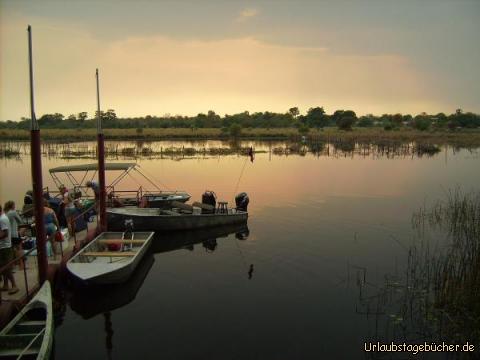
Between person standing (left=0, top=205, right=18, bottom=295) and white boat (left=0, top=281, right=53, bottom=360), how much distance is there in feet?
3.16

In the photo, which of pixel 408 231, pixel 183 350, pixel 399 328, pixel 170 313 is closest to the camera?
pixel 183 350

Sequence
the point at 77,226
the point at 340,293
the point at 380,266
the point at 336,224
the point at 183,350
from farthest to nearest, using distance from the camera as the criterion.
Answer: the point at 336,224, the point at 77,226, the point at 380,266, the point at 340,293, the point at 183,350

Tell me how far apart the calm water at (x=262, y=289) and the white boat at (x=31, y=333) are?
3.22 ft

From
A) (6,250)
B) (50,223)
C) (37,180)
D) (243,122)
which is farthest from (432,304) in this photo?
(243,122)

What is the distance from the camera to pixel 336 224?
22.4 m

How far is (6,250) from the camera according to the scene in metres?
10.5

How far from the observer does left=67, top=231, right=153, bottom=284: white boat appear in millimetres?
12969

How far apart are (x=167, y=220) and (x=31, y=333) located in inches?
444

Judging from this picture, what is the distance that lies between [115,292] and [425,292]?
1039 cm

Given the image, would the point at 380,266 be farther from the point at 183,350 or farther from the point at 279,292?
the point at 183,350

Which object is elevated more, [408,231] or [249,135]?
[249,135]

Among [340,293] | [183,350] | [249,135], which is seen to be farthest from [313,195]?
[249,135]

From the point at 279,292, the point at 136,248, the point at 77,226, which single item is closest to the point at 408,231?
the point at 279,292

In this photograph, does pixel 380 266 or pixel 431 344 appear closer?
pixel 431 344
